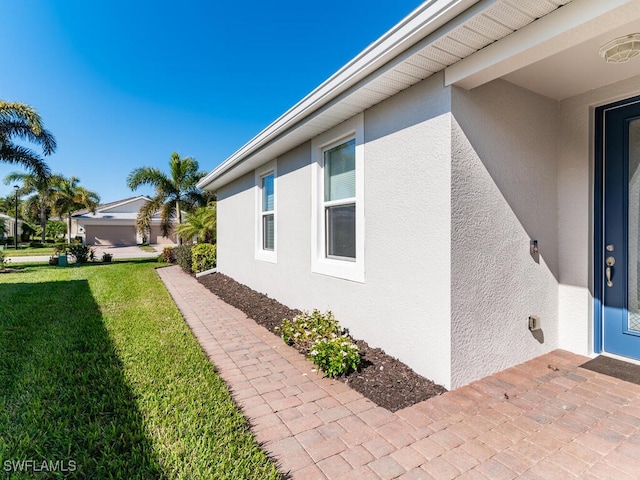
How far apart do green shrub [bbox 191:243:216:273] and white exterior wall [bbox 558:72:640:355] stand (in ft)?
36.2

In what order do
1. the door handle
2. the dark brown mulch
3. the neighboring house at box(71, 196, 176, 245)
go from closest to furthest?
the dark brown mulch < the door handle < the neighboring house at box(71, 196, 176, 245)

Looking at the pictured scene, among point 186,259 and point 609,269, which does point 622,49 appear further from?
point 186,259

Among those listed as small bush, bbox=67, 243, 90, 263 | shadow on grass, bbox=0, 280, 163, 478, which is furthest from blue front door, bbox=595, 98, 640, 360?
small bush, bbox=67, 243, 90, 263

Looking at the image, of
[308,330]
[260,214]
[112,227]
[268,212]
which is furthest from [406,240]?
[112,227]

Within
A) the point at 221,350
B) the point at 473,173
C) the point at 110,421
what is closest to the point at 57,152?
the point at 221,350

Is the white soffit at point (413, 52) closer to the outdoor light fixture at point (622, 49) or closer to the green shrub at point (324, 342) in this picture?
the outdoor light fixture at point (622, 49)

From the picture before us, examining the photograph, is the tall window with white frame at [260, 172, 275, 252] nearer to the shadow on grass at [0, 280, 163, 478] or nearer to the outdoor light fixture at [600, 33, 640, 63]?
the shadow on grass at [0, 280, 163, 478]

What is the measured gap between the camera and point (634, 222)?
140 inches

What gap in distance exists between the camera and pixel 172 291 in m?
9.18

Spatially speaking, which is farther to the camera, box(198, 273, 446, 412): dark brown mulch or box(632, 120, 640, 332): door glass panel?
Answer: box(632, 120, 640, 332): door glass panel

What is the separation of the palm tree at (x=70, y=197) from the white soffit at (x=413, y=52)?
35.2 metres

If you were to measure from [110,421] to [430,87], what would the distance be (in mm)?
4360

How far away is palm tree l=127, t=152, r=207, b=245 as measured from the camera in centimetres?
1905

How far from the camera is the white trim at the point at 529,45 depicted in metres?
2.23
